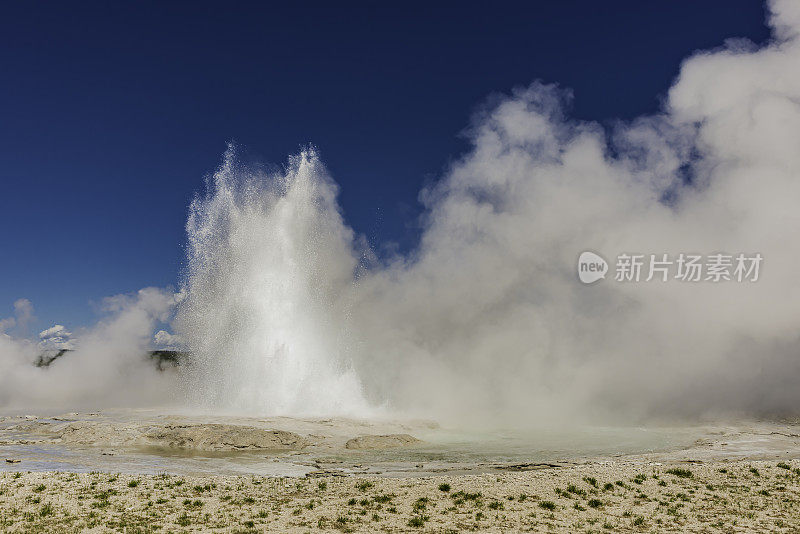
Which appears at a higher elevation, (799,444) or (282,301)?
(282,301)

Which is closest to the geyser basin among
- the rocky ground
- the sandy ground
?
the sandy ground

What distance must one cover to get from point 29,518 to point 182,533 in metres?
7.67

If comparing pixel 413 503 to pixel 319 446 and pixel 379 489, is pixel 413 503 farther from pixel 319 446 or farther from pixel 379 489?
pixel 319 446

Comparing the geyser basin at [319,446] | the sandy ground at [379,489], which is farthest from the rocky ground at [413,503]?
the geyser basin at [319,446]

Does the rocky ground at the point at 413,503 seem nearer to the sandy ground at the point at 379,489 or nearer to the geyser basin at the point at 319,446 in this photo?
the sandy ground at the point at 379,489

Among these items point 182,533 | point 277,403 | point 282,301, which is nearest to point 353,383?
point 277,403

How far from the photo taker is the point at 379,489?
27938 mm

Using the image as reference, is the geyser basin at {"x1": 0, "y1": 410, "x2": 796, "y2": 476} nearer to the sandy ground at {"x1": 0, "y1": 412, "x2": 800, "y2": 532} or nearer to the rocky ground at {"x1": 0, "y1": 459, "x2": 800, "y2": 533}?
the sandy ground at {"x1": 0, "y1": 412, "x2": 800, "y2": 532}

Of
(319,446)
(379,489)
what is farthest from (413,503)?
(319,446)

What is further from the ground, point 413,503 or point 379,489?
point 413,503

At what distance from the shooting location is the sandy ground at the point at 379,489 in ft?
72.4

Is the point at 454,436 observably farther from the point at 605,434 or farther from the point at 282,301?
the point at 282,301

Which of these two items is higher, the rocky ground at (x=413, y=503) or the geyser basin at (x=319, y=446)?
the rocky ground at (x=413, y=503)

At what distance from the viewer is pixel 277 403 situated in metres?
Result: 83.7
